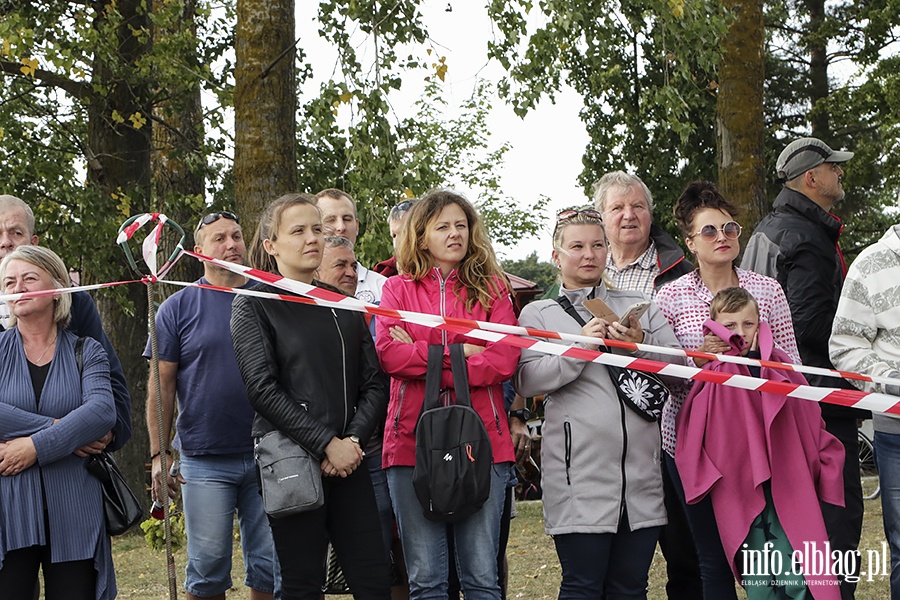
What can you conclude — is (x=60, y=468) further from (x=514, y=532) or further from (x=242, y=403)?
(x=514, y=532)

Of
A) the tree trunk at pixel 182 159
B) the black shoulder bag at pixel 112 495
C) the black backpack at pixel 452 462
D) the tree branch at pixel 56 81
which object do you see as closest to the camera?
the black backpack at pixel 452 462

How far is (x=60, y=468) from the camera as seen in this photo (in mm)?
4344

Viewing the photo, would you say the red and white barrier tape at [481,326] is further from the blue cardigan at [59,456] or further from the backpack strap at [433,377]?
the blue cardigan at [59,456]

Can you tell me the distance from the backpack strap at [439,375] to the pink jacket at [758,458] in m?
0.97

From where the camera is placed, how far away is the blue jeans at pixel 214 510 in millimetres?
5027

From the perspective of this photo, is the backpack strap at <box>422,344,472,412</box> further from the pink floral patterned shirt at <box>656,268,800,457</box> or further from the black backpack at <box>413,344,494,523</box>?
the pink floral patterned shirt at <box>656,268,800,457</box>

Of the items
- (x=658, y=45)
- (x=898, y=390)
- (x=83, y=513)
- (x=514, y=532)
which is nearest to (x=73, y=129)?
(x=514, y=532)

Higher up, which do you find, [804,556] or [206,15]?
[206,15]

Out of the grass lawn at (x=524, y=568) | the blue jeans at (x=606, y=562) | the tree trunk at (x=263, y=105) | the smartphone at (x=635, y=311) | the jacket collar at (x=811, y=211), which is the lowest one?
the grass lawn at (x=524, y=568)

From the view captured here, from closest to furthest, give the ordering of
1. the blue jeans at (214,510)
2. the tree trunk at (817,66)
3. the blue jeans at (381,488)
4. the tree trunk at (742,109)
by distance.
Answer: the blue jeans at (381,488) < the blue jeans at (214,510) < the tree trunk at (742,109) < the tree trunk at (817,66)

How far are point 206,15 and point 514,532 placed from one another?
7453 mm

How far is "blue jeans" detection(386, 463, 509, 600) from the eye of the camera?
4.35 m

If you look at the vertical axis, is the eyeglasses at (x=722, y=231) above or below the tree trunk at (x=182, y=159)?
below

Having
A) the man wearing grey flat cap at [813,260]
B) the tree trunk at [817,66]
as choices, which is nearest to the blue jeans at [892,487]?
the man wearing grey flat cap at [813,260]
